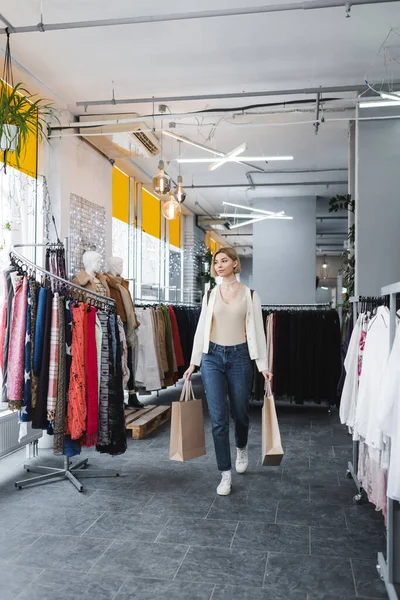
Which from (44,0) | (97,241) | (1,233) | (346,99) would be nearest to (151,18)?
(44,0)

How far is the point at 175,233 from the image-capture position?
546 inches

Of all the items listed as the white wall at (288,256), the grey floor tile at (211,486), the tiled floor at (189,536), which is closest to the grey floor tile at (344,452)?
the tiled floor at (189,536)

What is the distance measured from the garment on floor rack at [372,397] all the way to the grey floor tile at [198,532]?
872 millimetres

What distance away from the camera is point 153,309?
7266 mm

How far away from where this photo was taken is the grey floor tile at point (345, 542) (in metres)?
3.09

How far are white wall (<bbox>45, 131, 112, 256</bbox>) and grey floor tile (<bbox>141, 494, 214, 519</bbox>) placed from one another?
353 centimetres

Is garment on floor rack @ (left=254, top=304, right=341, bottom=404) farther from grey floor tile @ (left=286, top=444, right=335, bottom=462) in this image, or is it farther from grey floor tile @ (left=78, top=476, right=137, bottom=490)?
grey floor tile @ (left=78, top=476, right=137, bottom=490)

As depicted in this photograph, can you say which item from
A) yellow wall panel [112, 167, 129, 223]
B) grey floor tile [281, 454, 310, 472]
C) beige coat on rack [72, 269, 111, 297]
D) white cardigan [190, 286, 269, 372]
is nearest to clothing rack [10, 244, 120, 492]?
white cardigan [190, 286, 269, 372]

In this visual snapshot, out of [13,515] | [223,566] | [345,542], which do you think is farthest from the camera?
[13,515]

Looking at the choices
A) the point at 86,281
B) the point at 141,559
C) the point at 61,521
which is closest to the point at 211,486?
the point at 61,521

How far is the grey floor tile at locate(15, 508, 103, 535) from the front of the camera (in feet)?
11.2

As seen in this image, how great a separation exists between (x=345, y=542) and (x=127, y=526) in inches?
50.4

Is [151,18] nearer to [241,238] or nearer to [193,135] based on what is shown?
[193,135]

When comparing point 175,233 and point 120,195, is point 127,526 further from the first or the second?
point 175,233
